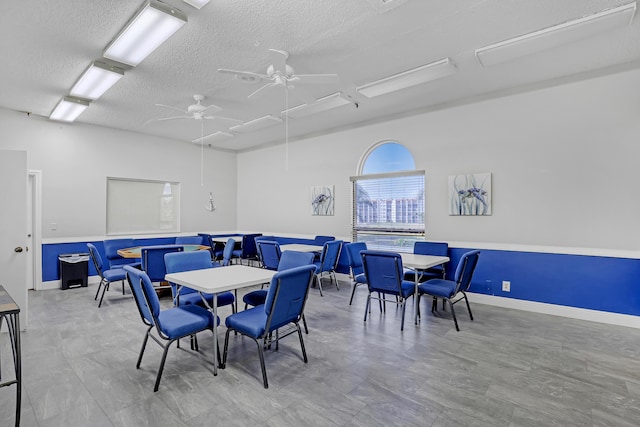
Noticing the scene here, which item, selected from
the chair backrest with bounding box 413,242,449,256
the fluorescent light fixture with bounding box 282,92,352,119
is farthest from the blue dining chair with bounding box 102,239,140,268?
the chair backrest with bounding box 413,242,449,256

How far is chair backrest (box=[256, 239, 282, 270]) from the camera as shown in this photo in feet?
15.9

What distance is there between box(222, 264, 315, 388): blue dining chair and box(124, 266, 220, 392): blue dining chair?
25cm

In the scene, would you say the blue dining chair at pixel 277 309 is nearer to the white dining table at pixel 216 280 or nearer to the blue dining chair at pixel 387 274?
the white dining table at pixel 216 280

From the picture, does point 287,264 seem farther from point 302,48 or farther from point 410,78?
point 410,78

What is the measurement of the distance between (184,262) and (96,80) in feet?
8.87

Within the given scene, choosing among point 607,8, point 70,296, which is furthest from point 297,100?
point 70,296

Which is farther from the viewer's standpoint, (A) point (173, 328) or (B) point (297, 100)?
(B) point (297, 100)

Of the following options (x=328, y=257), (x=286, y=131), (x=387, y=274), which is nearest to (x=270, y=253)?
(x=328, y=257)

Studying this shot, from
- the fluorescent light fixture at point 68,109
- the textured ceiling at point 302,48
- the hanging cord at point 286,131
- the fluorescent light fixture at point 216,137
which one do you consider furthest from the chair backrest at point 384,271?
the fluorescent light fixture at point 68,109

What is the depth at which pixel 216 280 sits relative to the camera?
9.21 feet

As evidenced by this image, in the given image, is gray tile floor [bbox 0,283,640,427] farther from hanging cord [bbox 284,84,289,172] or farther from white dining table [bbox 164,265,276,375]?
hanging cord [bbox 284,84,289,172]

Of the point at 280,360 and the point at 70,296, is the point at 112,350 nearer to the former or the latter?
the point at 280,360

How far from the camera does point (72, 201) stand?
605 cm

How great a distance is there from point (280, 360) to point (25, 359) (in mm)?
2310
